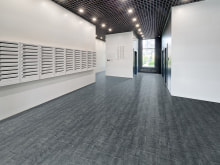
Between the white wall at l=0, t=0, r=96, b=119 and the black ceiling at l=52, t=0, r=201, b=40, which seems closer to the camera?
the white wall at l=0, t=0, r=96, b=119

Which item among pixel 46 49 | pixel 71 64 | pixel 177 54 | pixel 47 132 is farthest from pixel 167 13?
pixel 47 132

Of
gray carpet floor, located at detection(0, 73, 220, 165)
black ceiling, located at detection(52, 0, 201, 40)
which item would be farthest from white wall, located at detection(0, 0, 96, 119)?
black ceiling, located at detection(52, 0, 201, 40)

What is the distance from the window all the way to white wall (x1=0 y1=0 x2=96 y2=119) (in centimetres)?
808

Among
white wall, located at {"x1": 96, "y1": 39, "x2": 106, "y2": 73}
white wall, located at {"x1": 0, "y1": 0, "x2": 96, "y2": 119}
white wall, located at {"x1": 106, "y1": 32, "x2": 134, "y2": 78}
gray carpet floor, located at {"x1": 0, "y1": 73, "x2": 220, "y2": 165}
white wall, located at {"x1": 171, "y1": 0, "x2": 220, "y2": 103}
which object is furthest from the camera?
white wall, located at {"x1": 96, "y1": 39, "x2": 106, "y2": 73}

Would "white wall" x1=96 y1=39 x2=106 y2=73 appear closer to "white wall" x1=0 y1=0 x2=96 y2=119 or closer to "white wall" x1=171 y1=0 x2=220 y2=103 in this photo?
"white wall" x1=0 y1=0 x2=96 y2=119

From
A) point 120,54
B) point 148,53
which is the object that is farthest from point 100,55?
point 148,53

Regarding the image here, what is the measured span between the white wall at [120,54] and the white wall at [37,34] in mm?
3905

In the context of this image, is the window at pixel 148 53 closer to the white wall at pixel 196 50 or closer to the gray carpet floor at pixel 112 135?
the white wall at pixel 196 50

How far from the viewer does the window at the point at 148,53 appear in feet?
38.0

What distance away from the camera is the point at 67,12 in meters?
4.65

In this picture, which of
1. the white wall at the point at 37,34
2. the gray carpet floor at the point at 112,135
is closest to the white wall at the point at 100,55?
the white wall at the point at 37,34

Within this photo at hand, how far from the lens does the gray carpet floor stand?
1.64m

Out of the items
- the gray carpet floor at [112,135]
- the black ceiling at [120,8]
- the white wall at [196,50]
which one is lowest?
the gray carpet floor at [112,135]

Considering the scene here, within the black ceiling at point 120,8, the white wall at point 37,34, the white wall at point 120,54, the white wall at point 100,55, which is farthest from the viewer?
the white wall at point 100,55
